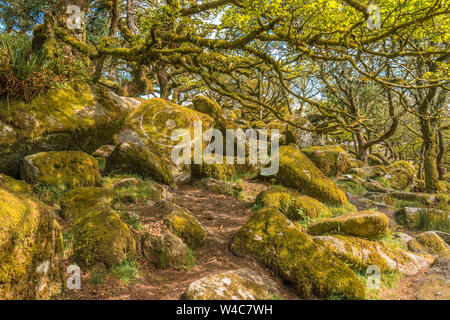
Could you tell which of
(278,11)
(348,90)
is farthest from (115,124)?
(348,90)

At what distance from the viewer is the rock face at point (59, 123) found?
4711 millimetres

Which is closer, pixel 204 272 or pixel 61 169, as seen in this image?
pixel 204 272

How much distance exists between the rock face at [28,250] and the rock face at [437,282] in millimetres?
5139

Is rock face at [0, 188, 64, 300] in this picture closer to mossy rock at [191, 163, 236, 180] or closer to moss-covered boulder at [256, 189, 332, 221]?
moss-covered boulder at [256, 189, 332, 221]

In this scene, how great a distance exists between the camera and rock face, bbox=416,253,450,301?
3.83 meters

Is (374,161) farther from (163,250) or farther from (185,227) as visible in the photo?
(163,250)

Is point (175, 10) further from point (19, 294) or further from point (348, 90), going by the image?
point (348, 90)

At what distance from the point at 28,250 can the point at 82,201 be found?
2.21 metres

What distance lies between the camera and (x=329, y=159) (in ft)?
37.4

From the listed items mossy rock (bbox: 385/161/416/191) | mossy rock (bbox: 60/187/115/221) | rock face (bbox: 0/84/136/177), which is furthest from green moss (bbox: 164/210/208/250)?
mossy rock (bbox: 385/161/416/191)

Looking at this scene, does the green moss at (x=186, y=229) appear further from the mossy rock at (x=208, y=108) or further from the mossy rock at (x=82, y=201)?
the mossy rock at (x=208, y=108)

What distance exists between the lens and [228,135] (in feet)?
33.7

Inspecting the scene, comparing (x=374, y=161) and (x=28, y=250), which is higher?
(x=374, y=161)

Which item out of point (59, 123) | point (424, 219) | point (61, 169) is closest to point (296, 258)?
point (61, 169)
